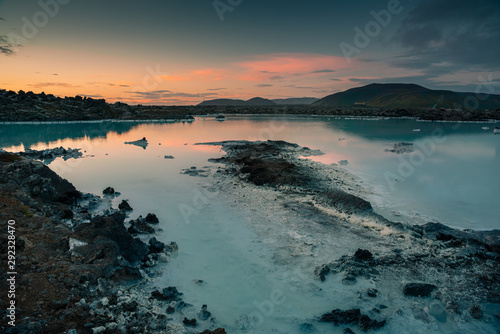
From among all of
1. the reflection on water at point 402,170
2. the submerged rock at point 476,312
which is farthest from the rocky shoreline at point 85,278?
the reflection on water at point 402,170

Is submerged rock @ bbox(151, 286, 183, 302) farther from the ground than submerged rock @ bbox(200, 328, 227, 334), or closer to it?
closer to it

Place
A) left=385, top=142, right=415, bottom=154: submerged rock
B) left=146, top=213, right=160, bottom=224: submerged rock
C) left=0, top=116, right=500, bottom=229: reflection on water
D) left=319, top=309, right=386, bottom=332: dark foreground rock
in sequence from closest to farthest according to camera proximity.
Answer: left=319, top=309, right=386, bottom=332: dark foreground rock → left=146, top=213, right=160, bottom=224: submerged rock → left=0, top=116, right=500, bottom=229: reflection on water → left=385, top=142, right=415, bottom=154: submerged rock

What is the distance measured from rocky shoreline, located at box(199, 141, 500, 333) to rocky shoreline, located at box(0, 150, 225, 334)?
116 inches

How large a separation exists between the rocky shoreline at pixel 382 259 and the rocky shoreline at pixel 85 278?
295 centimetres

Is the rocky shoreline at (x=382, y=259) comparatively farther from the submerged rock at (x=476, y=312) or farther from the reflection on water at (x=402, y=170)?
the reflection on water at (x=402, y=170)

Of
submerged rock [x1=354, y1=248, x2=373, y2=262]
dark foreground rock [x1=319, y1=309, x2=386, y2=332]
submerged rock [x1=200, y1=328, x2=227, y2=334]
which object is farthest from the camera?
submerged rock [x1=354, y1=248, x2=373, y2=262]

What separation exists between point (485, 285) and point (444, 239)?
2196 millimetres

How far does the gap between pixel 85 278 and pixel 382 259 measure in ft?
23.5

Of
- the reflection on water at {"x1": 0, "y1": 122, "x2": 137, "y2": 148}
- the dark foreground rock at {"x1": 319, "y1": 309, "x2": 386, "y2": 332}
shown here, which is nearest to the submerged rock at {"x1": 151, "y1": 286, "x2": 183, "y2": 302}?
the dark foreground rock at {"x1": 319, "y1": 309, "x2": 386, "y2": 332}

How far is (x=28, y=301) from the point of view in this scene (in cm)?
495

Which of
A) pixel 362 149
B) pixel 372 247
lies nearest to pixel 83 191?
pixel 372 247

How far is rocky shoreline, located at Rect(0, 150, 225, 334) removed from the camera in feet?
15.9

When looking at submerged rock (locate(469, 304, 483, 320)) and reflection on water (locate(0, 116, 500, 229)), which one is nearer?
submerged rock (locate(469, 304, 483, 320))

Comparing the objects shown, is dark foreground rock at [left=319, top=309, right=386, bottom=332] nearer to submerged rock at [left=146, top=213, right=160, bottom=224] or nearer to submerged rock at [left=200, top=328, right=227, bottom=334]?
submerged rock at [left=200, top=328, right=227, bottom=334]
